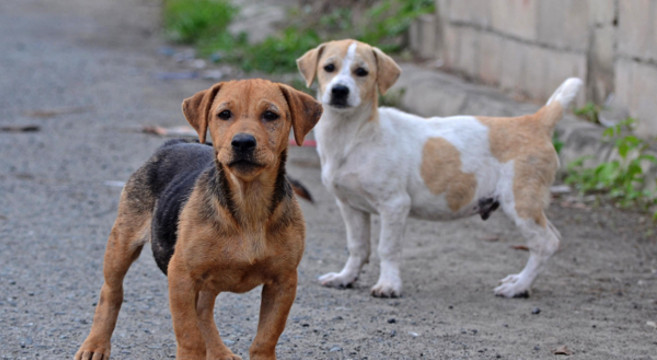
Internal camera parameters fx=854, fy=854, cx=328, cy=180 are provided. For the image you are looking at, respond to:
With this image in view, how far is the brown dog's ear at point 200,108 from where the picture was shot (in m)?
3.82

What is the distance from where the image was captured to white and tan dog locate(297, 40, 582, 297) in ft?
17.8

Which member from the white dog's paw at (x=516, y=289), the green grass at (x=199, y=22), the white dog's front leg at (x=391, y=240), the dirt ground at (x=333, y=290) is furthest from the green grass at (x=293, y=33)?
the white dog's paw at (x=516, y=289)

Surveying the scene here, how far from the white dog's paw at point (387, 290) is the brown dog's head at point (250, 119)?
1703 millimetres

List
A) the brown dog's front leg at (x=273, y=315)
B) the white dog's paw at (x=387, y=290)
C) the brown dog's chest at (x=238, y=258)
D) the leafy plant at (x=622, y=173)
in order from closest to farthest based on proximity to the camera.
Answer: the brown dog's chest at (x=238, y=258) → the brown dog's front leg at (x=273, y=315) → the white dog's paw at (x=387, y=290) → the leafy plant at (x=622, y=173)

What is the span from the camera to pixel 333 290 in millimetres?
5426

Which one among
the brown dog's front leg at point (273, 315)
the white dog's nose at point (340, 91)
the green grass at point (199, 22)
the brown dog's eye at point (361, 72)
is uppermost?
the brown dog's eye at point (361, 72)

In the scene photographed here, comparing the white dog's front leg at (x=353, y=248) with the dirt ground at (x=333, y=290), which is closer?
the dirt ground at (x=333, y=290)

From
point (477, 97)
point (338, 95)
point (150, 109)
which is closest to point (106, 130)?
point (150, 109)

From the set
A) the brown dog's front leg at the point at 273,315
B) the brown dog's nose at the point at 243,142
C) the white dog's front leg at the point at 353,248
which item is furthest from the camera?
the white dog's front leg at the point at 353,248

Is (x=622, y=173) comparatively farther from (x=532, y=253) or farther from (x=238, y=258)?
(x=238, y=258)

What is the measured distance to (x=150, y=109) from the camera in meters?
11.5

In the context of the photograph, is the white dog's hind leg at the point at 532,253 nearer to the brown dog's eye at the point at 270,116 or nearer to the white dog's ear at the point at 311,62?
the white dog's ear at the point at 311,62

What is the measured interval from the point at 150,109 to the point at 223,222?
808cm

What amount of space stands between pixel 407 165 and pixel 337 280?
2.86 feet
